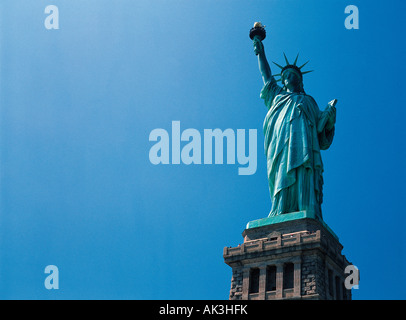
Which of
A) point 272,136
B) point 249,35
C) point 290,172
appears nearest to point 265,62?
point 249,35

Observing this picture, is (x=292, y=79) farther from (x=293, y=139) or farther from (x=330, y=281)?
(x=330, y=281)

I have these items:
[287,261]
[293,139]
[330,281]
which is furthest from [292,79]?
[330,281]

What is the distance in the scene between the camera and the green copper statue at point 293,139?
43281mm

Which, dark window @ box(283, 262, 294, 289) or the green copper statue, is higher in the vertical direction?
the green copper statue

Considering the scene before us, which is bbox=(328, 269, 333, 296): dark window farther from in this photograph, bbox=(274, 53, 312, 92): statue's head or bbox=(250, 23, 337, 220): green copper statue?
bbox=(274, 53, 312, 92): statue's head

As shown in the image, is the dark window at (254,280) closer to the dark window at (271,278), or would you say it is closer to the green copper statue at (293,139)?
the dark window at (271,278)

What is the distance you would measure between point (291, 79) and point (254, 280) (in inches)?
639

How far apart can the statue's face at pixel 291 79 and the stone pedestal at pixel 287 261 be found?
11.6m

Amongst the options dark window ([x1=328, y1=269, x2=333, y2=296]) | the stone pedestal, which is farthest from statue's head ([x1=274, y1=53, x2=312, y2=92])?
dark window ([x1=328, y1=269, x2=333, y2=296])

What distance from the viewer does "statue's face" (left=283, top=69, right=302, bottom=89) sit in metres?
49.0

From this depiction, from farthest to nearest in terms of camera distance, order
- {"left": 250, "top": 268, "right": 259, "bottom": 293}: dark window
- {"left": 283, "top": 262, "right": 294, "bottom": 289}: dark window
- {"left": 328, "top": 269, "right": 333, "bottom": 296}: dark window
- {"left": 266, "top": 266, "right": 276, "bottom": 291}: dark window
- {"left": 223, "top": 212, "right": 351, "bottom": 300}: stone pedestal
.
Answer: {"left": 250, "top": 268, "right": 259, "bottom": 293}: dark window → {"left": 328, "top": 269, "right": 333, "bottom": 296}: dark window → {"left": 266, "top": 266, "right": 276, "bottom": 291}: dark window → {"left": 283, "top": 262, "right": 294, "bottom": 289}: dark window → {"left": 223, "top": 212, "right": 351, "bottom": 300}: stone pedestal

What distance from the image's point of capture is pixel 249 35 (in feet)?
168

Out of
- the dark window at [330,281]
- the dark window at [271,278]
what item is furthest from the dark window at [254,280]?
the dark window at [330,281]
